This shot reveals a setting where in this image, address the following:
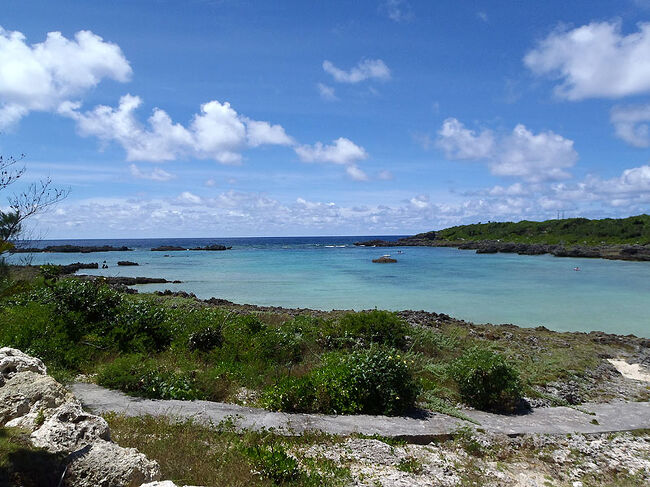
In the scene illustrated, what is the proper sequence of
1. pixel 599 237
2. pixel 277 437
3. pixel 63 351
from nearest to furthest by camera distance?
pixel 277 437 → pixel 63 351 → pixel 599 237

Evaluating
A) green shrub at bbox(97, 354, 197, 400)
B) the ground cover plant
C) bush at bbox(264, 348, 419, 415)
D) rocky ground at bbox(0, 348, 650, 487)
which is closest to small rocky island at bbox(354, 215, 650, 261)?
the ground cover plant

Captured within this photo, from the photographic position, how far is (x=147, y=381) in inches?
271

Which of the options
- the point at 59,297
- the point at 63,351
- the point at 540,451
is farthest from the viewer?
the point at 59,297

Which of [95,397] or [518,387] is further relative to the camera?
[518,387]

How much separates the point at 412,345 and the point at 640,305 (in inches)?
756

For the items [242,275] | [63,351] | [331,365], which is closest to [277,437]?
[331,365]

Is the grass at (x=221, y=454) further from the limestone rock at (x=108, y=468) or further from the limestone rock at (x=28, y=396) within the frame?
the limestone rock at (x=28, y=396)

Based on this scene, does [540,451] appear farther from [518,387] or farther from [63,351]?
[63,351]

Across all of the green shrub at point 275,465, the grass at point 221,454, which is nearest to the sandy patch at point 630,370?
the grass at point 221,454

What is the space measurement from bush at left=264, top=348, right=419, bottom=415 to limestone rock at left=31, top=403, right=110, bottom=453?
3166 millimetres

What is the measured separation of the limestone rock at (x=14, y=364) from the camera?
497 centimetres

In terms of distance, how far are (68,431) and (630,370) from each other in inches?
534

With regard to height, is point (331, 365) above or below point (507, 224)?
below

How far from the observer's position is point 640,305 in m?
22.8
